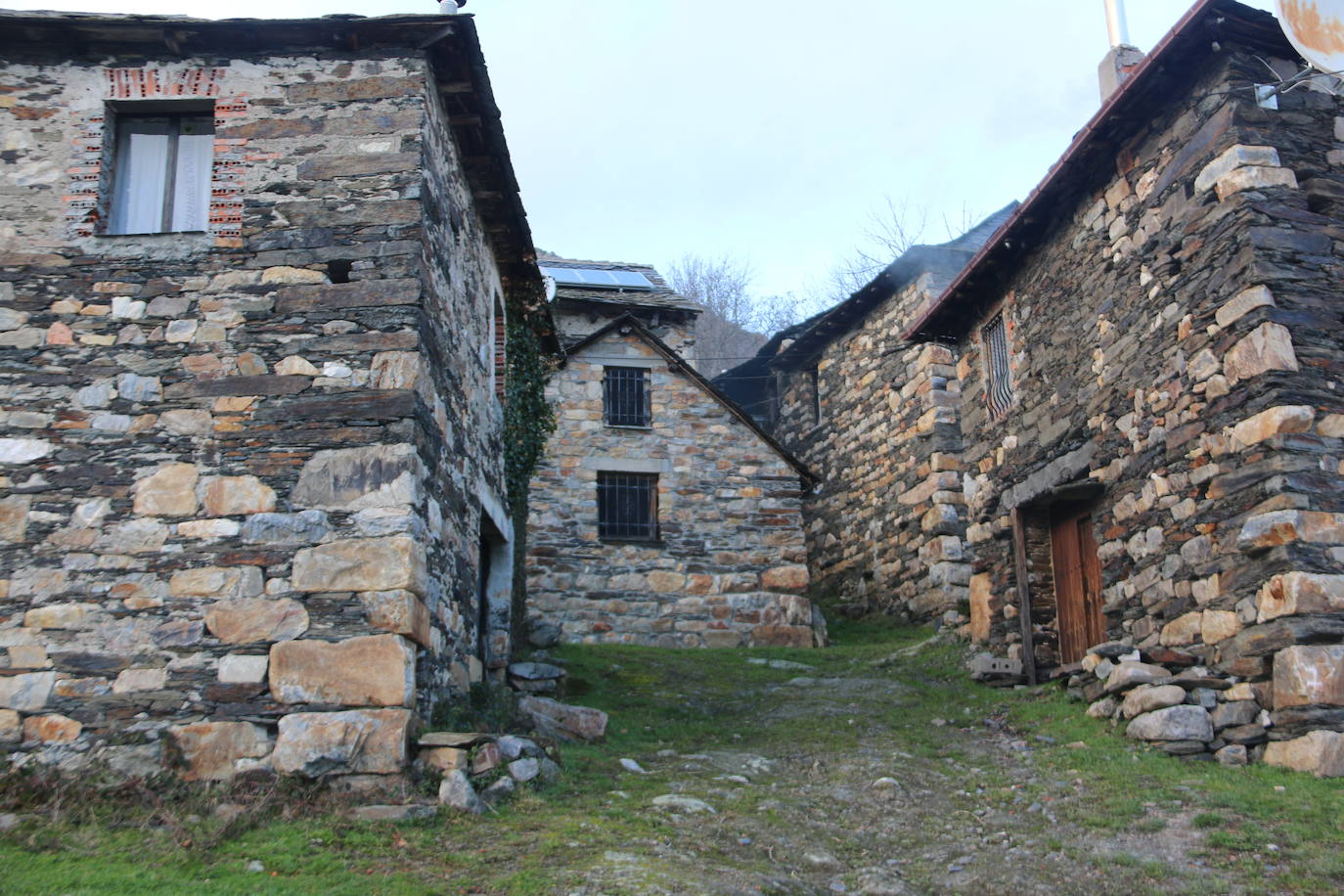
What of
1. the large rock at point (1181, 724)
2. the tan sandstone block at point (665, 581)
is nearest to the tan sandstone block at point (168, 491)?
the large rock at point (1181, 724)

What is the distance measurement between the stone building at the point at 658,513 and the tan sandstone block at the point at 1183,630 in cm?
688

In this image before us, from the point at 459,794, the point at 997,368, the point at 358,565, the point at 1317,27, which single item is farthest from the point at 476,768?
the point at 997,368

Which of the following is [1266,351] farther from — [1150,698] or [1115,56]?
[1115,56]

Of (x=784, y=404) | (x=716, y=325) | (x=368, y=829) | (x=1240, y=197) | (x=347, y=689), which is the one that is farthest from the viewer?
(x=716, y=325)

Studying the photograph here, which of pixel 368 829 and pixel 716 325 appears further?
pixel 716 325

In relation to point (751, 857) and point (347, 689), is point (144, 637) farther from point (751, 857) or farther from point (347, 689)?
point (751, 857)

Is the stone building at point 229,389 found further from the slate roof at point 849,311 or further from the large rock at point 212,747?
the slate roof at point 849,311

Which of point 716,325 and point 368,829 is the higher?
point 716,325

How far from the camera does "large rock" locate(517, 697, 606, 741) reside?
8.30 m

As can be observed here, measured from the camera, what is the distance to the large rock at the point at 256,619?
22.0 feet

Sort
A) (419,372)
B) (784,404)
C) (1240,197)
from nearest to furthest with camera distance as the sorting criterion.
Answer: (419,372)
(1240,197)
(784,404)

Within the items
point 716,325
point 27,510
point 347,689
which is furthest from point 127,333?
point 716,325

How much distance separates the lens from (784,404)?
20516mm

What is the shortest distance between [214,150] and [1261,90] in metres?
7.09
